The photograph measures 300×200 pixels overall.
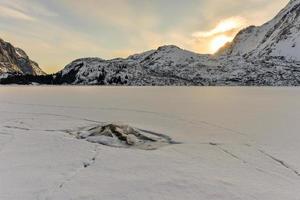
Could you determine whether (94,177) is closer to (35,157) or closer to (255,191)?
(35,157)

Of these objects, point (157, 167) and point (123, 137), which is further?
point (123, 137)

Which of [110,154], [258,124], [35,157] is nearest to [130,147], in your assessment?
[110,154]

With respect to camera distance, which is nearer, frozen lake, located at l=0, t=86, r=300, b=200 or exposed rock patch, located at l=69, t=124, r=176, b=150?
frozen lake, located at l=0, t=86, r=300, b=200

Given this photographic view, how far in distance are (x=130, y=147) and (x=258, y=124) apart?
31.4ft

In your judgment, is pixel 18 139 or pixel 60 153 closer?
pixel 60 153

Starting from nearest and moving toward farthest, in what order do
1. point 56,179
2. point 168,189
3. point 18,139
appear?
point 168,189 < point 56,179 < point 18,139

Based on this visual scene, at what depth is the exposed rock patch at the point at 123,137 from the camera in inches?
533

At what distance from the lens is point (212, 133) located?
16.3 meters

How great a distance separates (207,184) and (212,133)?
26.0 ft

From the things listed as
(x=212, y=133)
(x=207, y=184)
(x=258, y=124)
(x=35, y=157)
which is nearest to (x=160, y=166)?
(x=207, y=184)

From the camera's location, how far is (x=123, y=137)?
14445 millimetres

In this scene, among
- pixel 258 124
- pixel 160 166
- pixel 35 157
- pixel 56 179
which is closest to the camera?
pixel 56 179

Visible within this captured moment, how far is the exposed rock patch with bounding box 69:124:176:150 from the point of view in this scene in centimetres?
1354

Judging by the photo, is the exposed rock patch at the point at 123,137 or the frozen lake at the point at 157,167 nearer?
the frozen lake at the point at 157,167
